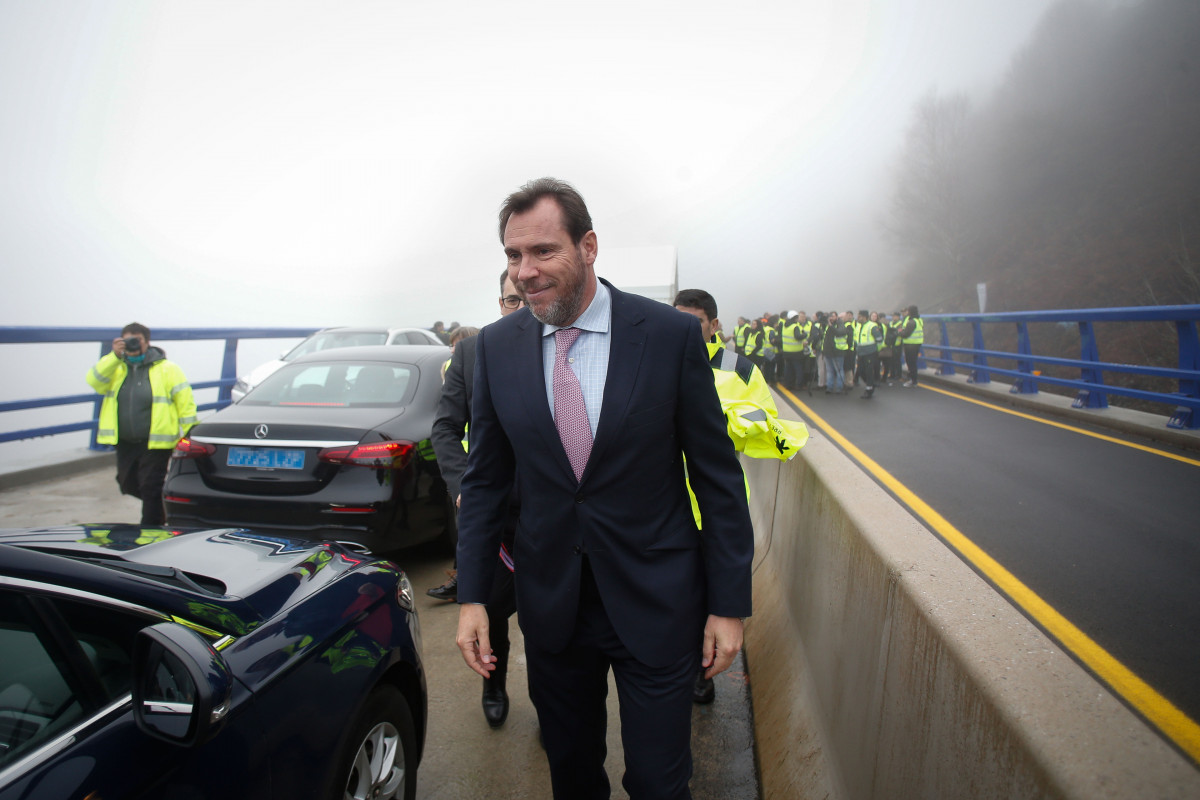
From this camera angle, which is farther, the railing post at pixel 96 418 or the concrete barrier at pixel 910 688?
the railing post at pixel 96 418

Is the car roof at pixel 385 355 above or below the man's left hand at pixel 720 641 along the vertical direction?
above

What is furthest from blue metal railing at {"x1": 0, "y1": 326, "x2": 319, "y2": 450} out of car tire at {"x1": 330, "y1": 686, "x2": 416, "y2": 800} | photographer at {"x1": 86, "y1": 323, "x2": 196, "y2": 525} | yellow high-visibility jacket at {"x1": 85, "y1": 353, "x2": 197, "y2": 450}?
car tire at {"x1": 330, "y1": 686, "x2": 416, "y2": 800}

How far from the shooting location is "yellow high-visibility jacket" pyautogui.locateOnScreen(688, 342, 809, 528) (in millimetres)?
2854

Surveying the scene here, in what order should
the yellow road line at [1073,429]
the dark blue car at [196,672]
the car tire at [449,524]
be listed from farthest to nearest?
the yellow road line at [1073,429], the car tire at [449,524], the dark blue car at [196,672]

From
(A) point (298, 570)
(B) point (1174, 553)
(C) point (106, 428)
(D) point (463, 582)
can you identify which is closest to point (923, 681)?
(D) point (463, 582)

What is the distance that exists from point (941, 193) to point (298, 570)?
66.2 metres

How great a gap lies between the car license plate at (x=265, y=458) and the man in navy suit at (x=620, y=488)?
285 cm

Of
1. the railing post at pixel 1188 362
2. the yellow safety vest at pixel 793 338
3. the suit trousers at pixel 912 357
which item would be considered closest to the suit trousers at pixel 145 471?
the railing post at pixel 1188 362

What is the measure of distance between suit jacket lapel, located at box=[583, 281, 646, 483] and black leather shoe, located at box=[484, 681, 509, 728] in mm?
1844

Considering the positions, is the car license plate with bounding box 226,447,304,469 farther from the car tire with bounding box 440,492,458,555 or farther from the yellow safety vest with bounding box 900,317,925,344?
the yellow safety vest with bounding box 900,317,925,344

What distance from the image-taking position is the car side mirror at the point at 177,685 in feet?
4.55

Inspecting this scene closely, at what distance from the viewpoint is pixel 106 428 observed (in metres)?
5.36

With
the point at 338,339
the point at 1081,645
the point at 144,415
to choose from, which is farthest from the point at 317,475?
the point at 338,339

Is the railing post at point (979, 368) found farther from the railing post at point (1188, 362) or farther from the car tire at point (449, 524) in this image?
the car tire at point (449, 524)
